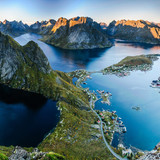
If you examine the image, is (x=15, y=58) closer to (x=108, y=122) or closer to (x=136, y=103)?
(x=108, y=122)

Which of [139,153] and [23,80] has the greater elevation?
[23,80]

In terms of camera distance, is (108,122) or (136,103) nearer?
(108,122)

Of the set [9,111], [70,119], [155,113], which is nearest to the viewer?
[70,119]

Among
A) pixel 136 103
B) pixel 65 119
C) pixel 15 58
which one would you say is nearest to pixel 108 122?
pixel 65 119

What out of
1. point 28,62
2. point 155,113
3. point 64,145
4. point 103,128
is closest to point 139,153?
point 103,128

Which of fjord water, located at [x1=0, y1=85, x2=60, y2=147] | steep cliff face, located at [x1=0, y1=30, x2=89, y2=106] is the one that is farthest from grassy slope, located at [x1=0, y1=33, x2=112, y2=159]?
fjord water, located at [x1=0, y1=85, x2=60, y2=147]

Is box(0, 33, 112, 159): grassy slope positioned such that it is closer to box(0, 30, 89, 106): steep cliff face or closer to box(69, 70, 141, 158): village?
box(0, 30, 89, 106): steep cliff face

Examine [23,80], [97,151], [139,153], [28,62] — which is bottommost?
[139,153]

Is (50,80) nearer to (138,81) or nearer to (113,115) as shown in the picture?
(113,115)

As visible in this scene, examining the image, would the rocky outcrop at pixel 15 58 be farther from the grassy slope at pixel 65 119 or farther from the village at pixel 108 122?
the village at pixel 108 122
